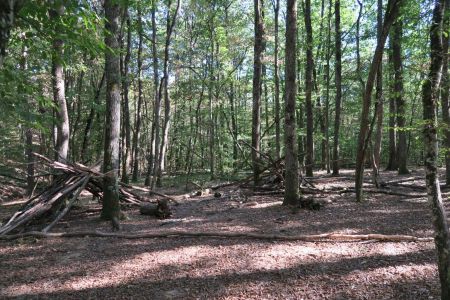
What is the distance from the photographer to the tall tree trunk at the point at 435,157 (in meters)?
3.63

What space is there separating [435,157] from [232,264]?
3.26 metres

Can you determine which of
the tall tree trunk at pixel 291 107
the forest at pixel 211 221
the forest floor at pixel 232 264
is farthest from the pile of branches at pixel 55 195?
the tall tree trunk at pixel 291 107

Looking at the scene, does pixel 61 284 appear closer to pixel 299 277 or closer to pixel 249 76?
pixel 299 277

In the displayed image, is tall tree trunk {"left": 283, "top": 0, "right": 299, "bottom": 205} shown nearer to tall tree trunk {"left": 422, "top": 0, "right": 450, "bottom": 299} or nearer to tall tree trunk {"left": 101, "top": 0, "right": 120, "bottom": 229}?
tall tree trunk {"left": 101, "top": 0, "right": 120, "bottom": 229}

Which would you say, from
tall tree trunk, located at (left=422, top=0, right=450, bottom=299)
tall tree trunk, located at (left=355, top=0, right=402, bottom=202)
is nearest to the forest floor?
tall tree trunk, located at (left=422, top=0, right=450, bottom=299)

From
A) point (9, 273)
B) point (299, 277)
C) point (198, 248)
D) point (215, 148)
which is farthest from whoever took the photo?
point (215, 148)

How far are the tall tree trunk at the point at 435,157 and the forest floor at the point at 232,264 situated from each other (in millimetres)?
775

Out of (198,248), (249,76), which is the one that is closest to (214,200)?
(198,248)

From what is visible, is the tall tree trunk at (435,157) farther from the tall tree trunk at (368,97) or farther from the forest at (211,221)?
the tall tree trunk at (368,97)

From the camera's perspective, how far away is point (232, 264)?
17.6 feet

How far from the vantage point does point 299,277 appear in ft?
15.9

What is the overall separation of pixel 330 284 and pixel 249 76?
27.8 meters

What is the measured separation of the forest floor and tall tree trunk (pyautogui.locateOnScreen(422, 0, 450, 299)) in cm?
77

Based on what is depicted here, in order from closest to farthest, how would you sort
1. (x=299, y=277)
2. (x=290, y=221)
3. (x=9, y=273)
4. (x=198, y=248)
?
(x=299, y=277) < (x=9, y=273) < (x=198, y=248) < (x=290, y=221)
